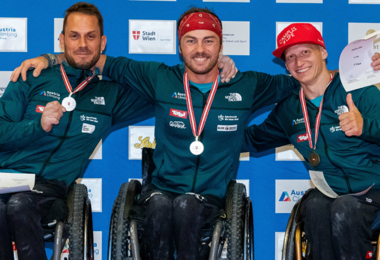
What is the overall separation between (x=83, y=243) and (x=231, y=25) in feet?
6.59

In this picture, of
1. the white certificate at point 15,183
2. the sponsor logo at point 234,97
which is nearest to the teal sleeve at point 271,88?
the sponsor logo at point 234,97

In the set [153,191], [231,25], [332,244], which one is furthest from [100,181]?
[332,244]

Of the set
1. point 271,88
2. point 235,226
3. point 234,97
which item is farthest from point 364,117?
point 235,226

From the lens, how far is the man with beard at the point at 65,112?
2498 mm

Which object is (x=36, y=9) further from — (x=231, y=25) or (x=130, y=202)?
(x=130, y=202)

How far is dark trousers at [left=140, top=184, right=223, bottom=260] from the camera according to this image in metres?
2.15

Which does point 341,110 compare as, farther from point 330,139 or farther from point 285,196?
point 285,196

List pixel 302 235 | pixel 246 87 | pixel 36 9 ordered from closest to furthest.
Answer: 1. pixel 302 235
2. pixel 246 87
3. pixel 36 9

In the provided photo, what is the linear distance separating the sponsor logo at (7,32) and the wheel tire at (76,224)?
1575 millimetres

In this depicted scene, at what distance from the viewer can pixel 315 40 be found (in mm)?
2574

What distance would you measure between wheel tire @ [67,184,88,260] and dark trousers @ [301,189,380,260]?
4.24ft

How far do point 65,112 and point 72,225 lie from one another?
0.78m

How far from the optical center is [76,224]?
90.4 inches

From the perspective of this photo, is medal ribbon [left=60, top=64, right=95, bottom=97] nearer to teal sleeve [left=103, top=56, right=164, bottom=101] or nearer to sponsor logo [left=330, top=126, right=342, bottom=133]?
teal sleeve [left=103, top=56, right=164, bottom=101]
